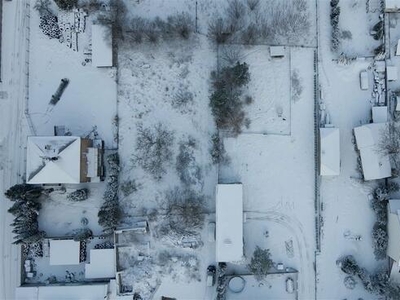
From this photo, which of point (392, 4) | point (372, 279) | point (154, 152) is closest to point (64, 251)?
point (154, 152)

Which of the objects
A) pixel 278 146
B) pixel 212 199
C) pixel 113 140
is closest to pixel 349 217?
pixel 278 146

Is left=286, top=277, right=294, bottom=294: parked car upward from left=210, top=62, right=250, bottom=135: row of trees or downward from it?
downward

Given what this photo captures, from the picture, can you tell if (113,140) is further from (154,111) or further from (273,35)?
(273,35)

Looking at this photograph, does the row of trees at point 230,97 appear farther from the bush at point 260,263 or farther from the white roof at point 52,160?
the white roof at point 52,160

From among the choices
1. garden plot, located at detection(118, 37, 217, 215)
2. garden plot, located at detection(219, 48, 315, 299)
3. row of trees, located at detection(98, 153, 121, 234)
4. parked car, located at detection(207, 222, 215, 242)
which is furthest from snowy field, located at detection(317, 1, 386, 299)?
row of trees, located at detection(98, 153, 121, 234)

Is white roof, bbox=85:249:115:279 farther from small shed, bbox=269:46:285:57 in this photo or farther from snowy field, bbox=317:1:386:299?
small shed, bbox=269:46:285:57

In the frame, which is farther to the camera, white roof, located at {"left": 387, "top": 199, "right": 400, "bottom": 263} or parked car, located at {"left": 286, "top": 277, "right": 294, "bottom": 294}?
parked car, located at {"left": 286, "top": 277, "right": 294, "bottom": 294}
